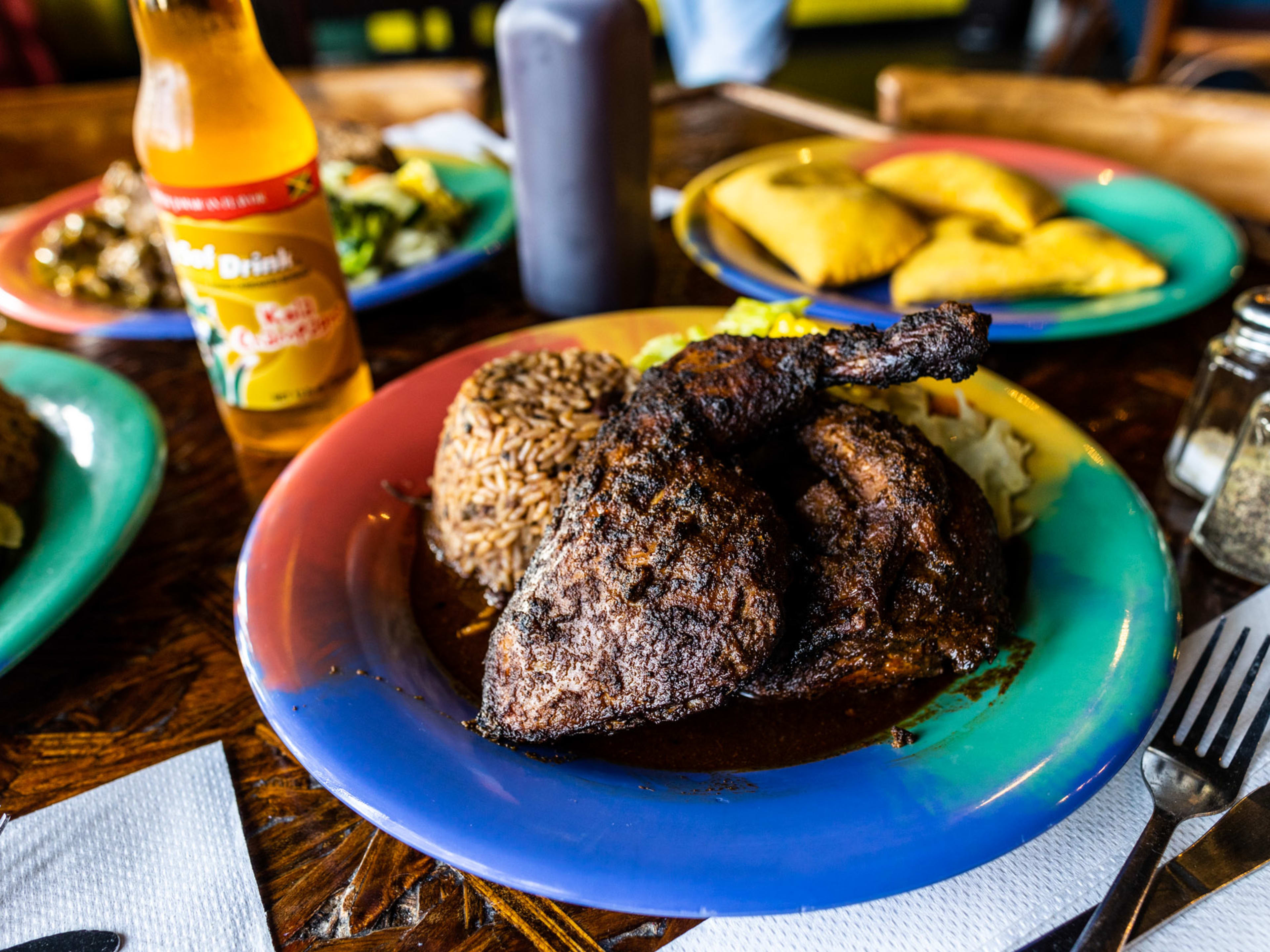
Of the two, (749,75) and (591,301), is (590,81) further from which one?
(749,75)

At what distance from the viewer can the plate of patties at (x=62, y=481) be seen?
3.43ft

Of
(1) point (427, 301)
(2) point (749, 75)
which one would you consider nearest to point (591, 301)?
(1) point (427, 301)

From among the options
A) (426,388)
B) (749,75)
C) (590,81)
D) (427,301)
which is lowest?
(749,75)

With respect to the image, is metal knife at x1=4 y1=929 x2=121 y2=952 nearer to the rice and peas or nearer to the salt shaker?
the rice and peas

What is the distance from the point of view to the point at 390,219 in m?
2.01

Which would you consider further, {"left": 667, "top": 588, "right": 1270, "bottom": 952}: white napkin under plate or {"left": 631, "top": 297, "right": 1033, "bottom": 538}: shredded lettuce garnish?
{"left": 631, "top": 297, "right": 1033, "bottom": 538}: shredded lettuce garnish

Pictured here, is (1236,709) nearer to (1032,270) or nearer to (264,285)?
(1032,270)

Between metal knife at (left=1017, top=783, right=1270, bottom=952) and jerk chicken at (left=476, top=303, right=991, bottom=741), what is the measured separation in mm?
346

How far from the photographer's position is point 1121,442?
1.46 m

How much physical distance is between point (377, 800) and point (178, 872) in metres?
0.24

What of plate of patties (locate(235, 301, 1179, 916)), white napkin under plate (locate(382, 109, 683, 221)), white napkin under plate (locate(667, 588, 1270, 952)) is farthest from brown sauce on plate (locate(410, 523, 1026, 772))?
white napkin under plate (locate(382, 109, 683, 221))

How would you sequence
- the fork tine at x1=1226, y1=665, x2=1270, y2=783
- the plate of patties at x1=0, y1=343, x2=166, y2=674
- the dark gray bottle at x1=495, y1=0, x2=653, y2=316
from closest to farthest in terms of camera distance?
the fork tine at x1=1226, y1=665, x2=1270, y2=783 → the plate of patties at x1=0, y1=343, x2=166, y2=674 → the dark gray bottle at x1=495, y1=0, x2=653, y2=316

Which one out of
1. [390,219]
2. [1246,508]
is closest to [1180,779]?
[1246,508]

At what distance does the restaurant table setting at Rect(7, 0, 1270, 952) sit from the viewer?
0.79 metres
